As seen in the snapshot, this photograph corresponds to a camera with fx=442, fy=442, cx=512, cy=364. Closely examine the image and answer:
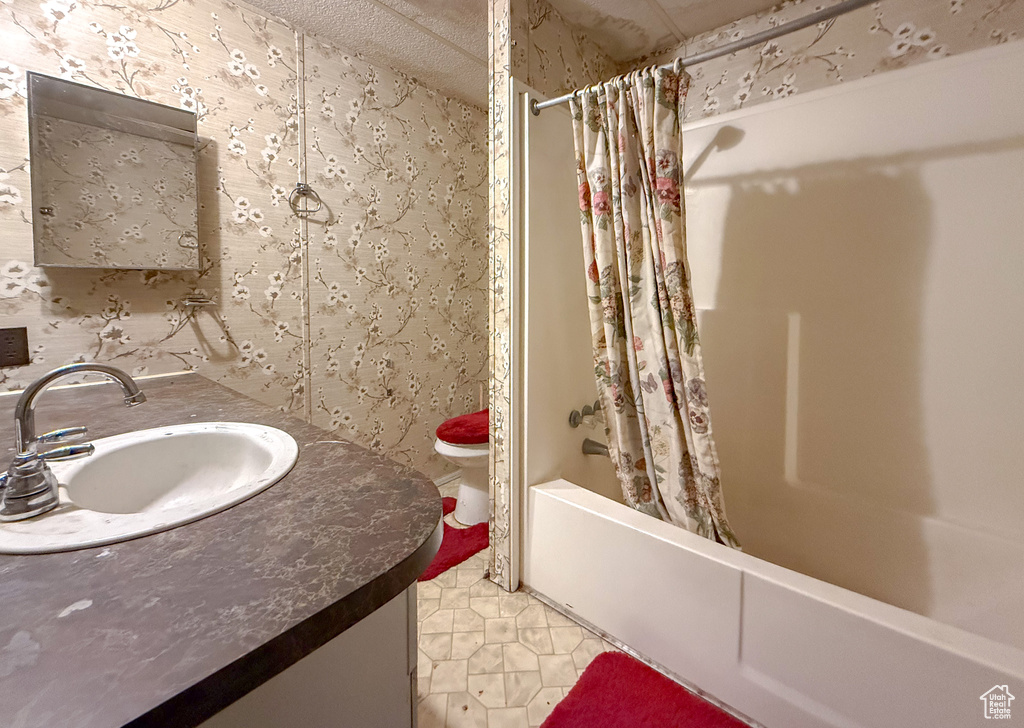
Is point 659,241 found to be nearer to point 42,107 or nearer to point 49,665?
point 49,665

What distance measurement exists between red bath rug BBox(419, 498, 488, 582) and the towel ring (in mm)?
1298

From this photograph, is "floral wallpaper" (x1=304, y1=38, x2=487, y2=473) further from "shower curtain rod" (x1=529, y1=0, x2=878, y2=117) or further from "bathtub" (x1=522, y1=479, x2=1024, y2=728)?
"shower curtain rod" (x1=529, y1=0, x2=878, y2=117)

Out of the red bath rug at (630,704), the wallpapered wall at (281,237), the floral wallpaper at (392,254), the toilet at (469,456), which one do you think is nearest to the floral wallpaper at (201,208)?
the wallpapered wall at (281,237)

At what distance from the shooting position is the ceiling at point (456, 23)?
5.26ft

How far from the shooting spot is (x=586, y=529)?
4.39 feet

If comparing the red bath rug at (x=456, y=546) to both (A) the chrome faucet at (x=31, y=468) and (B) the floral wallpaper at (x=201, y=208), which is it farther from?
(A) the chrome faucet at (x=31, y=468)

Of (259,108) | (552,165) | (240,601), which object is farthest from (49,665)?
(259,108)

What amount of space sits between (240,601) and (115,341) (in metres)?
1.44

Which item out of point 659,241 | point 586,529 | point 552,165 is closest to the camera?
point 659,241

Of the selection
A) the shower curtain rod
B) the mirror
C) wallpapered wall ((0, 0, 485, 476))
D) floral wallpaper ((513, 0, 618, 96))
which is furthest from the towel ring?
the shower curtain rod

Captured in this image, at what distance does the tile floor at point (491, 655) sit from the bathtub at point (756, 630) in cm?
10

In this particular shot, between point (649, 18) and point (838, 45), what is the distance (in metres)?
0.65

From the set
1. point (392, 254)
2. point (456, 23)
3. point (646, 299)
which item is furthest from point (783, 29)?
point (392, 254)

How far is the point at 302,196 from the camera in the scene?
1800 millimetres
